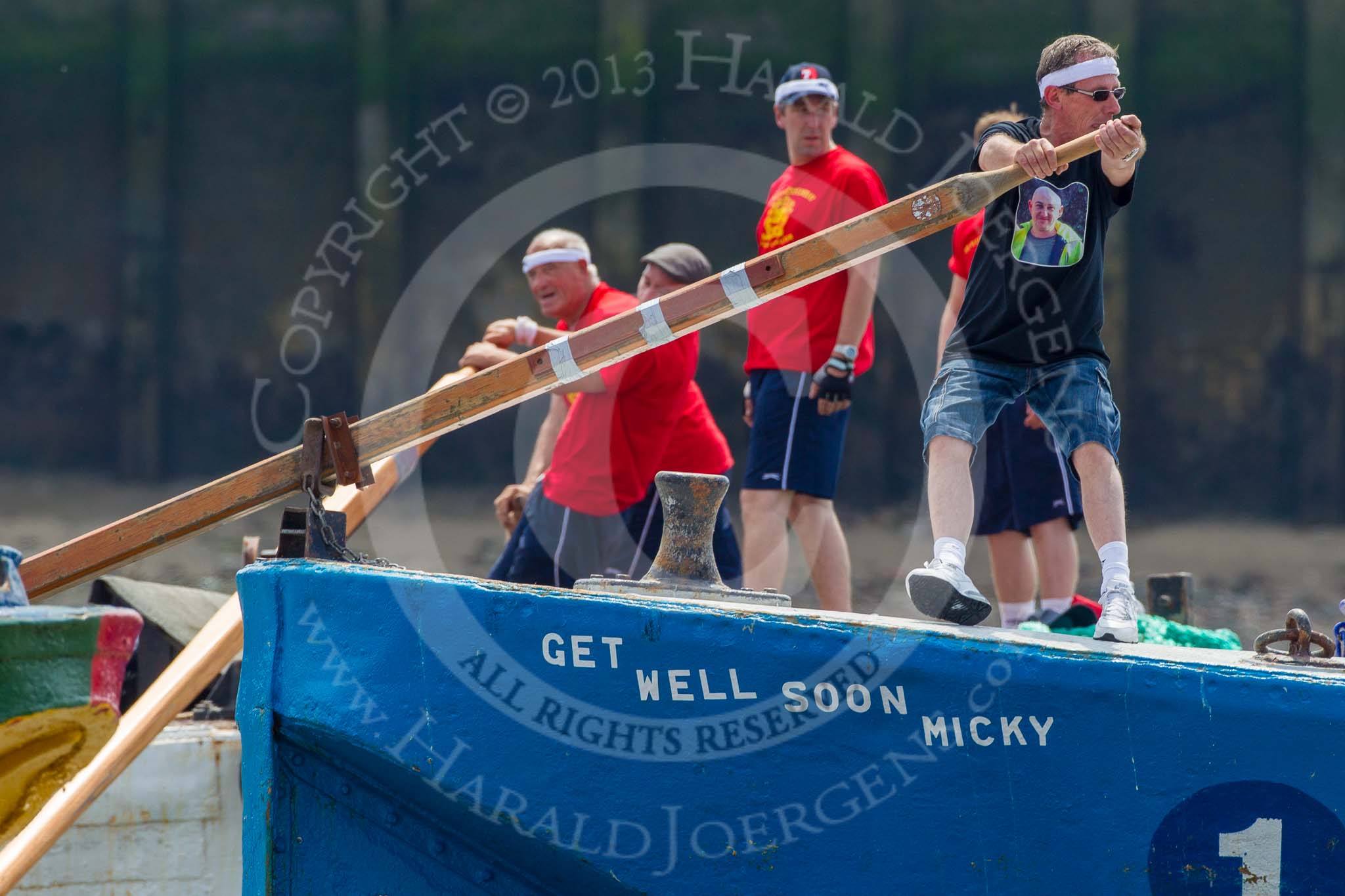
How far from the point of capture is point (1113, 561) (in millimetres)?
2227

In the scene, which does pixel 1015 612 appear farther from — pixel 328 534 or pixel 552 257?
pixel 328 534

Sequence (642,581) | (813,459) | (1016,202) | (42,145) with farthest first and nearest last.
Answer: (42,145) → (813,459) → (1016,202) → (642,581)

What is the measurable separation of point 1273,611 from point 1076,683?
6828mm

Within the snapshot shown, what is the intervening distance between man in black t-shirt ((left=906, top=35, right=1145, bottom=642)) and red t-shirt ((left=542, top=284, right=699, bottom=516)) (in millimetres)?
1336

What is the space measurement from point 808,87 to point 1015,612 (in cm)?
136

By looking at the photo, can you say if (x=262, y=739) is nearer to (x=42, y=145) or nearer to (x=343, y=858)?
(x=343, y=858)

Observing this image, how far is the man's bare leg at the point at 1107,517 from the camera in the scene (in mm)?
2176

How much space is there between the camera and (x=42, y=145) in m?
9.08

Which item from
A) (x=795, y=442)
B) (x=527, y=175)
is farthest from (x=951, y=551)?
(x=527, y=175)

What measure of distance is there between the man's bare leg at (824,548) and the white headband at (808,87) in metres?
0.98

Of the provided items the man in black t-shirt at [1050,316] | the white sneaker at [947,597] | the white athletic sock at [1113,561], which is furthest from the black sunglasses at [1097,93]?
the white sneaker at [947,597]

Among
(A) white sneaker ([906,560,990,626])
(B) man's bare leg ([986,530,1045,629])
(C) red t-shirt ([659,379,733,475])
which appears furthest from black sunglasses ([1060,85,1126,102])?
(C) red t-shirt ([659,379,733,475])

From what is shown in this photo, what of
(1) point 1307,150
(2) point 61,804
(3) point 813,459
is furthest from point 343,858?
(1) point 1307,150

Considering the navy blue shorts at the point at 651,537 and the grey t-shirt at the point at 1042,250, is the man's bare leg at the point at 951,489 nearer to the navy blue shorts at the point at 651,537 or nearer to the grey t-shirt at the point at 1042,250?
the grey t-shirt at the point at 1042,250
